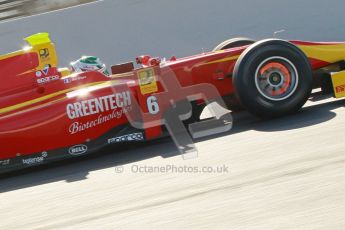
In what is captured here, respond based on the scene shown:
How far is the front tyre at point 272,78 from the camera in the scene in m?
5.48

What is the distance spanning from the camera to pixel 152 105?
5590 millimetres

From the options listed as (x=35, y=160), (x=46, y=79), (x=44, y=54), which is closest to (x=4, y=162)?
(x=35, y=160)

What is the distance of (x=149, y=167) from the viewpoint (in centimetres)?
480

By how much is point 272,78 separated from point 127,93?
1437 mm

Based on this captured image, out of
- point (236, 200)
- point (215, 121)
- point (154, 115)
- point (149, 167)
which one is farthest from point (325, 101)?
point (236, 200)

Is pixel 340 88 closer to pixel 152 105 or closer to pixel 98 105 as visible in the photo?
pixel 152 105

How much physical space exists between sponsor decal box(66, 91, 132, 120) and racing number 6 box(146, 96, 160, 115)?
19cm

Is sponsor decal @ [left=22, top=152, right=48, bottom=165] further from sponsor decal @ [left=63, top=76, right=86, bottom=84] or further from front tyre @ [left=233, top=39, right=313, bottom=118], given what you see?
front tyre @ [left=233, top=39, right=313, bottom=118]

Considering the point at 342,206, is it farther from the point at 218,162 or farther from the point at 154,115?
the point at 154,115

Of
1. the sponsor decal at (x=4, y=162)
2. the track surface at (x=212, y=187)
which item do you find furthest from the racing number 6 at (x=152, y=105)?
the sponsor decal at (x=4, y=162)

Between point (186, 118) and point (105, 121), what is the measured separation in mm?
858

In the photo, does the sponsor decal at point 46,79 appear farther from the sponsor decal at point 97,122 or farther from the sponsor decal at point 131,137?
the sponsor decal at point 131,137

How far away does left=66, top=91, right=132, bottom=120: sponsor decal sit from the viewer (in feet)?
17.9

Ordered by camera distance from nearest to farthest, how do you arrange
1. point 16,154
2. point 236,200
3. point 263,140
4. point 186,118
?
point 236,200 → point 263,140 → point 16,154 → point 186,118
